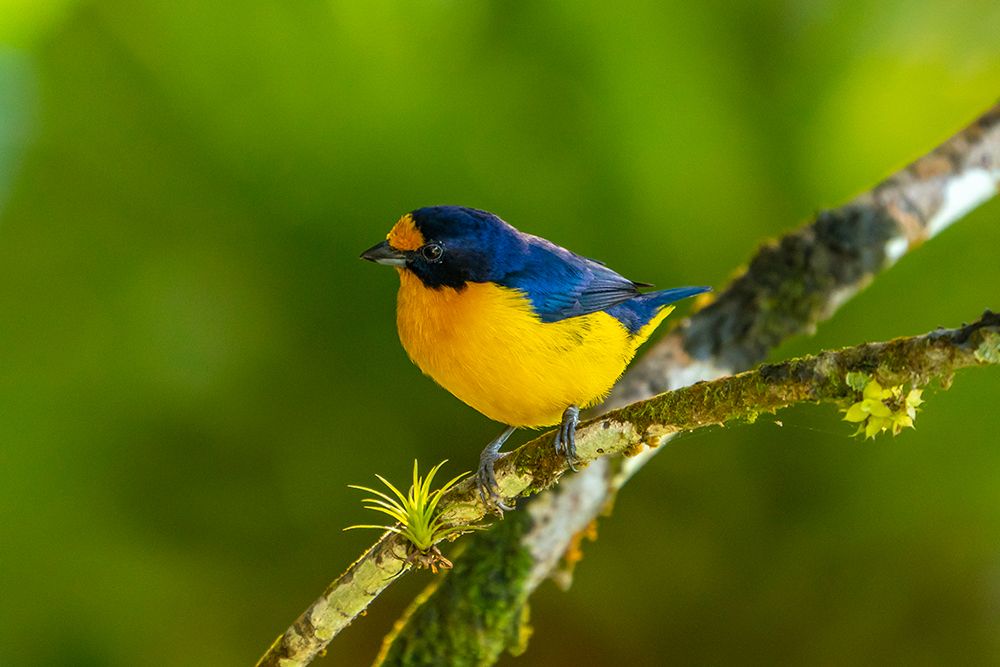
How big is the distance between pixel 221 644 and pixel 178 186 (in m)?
1.63

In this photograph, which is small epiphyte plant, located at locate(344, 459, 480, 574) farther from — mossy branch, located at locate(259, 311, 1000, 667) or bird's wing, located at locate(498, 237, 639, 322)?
bird's wing, located at locate(498, 237, 639, 322)

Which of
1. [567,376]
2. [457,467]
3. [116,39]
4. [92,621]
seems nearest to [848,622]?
[457,467]

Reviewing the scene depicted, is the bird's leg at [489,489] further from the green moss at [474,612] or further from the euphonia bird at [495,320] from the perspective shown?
the green moss at [474,612]

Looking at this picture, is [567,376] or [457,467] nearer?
[567,376]

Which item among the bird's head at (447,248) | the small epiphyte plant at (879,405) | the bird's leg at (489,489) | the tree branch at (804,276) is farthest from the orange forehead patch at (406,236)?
the small epiphyte plant at (879,405)

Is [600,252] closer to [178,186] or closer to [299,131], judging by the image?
[299,131]

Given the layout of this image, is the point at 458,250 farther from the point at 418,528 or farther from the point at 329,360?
the point at 329,360

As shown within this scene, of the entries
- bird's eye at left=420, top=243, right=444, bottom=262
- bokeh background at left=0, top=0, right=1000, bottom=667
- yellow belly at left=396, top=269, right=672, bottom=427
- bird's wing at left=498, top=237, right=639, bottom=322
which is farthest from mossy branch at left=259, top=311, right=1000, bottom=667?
bokeh background at left=0, top=0, right=1000, bottom=667

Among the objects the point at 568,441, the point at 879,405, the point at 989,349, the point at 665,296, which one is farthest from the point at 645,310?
the point at 989,349

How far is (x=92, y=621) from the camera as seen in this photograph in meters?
3.37

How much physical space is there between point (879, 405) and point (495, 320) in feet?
2.50

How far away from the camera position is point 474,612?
215cm

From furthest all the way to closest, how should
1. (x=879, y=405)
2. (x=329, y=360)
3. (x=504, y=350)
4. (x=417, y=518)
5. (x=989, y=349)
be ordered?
(x=329, y=360) < (x=504, y=350) < (x=417, y=518) < (x=879, y=405) < (x=989, y=349)

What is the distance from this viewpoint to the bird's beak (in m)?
1.85
